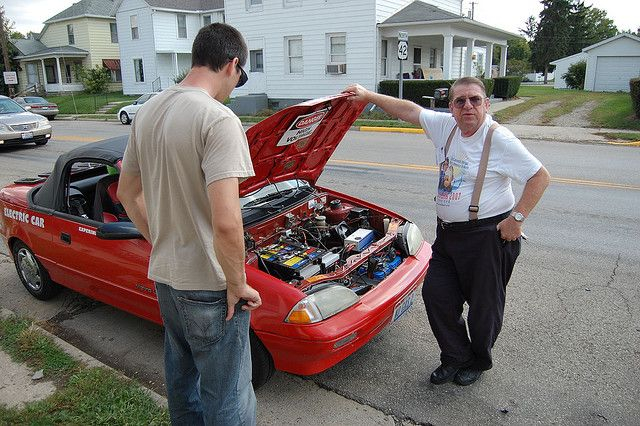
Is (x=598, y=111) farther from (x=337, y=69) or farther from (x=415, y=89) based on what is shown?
(x=337, y=69)

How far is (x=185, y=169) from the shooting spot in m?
1.93

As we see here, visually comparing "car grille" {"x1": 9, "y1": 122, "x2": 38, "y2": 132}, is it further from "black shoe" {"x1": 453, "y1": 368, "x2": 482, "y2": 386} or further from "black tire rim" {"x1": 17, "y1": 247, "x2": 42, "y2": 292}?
"black shoe" {"x1": 453, "y1": 368, "x2": 482, "y2": 386}

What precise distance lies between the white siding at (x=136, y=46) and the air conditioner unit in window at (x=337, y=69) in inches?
656

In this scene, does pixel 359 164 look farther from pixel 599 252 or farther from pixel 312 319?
pixel 312 319

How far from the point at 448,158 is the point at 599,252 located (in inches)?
132

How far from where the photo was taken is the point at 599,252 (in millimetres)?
5535

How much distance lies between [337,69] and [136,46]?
756 inches

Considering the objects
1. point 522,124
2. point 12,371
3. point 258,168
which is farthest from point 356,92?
point 522,124

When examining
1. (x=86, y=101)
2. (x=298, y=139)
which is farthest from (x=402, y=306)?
(x=86, y=101)

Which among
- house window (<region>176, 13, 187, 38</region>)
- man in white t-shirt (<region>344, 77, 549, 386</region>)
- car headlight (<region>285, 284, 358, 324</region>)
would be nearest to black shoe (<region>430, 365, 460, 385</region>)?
man in white t-shirt (<region>344, 77, 549, 386</region>)

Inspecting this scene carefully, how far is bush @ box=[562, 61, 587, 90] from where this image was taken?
38281 mm

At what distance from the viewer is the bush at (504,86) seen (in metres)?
25.4

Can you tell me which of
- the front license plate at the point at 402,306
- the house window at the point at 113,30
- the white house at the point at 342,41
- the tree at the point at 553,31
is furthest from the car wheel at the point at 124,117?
the tree at the point at 553,31

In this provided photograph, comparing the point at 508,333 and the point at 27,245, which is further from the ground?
the point at 27,245
